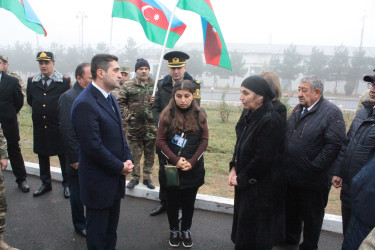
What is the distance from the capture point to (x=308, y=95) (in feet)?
9.38

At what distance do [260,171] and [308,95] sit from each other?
1060 mm

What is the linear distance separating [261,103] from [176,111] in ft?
3.12

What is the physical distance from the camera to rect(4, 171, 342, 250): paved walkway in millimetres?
3189

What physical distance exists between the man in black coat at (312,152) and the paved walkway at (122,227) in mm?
666

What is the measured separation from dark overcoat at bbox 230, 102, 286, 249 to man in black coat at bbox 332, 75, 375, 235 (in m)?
0.62

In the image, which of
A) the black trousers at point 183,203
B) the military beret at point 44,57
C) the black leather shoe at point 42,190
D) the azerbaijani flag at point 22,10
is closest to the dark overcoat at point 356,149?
the black trousers at point 183,203

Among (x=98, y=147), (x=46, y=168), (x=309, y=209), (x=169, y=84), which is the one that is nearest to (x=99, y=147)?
(x=98, y=147)

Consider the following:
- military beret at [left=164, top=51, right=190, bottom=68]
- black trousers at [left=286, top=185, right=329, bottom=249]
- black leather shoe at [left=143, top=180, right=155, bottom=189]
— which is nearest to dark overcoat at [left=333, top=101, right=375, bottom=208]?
black trousers at [left=286, top=185, right=329, bottom=249]

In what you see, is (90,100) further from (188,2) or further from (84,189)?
(188,2)

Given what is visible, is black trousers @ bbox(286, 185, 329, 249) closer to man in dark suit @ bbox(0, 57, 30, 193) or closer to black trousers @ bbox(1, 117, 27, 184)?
man in dark suit @ bbox(0, 57, 30, 193)

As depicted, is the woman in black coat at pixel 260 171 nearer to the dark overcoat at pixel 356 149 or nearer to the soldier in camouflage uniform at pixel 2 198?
the dark overcoat at pixel 356 149

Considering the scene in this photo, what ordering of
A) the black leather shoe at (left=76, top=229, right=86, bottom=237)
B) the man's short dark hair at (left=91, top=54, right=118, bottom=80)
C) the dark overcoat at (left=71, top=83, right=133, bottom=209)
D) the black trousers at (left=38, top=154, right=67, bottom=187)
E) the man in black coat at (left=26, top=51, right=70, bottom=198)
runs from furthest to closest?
1. the black trousers at (left=38, top=154, right=67, bottom=187)
2. the man in black coat at (left=26, top=51, right=70, bottom=198)
3. the black leather shoe at (left=76, top=229, right=86, bottom=237)
4. the man's short dark hair at (left=91, top=54, right=118, bottom=80)
5. the dark overcoat at (left=71, top=83, right=133, bottom=209)

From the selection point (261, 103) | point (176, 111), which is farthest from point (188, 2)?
point (261, 103)

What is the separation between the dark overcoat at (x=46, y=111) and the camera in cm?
412
